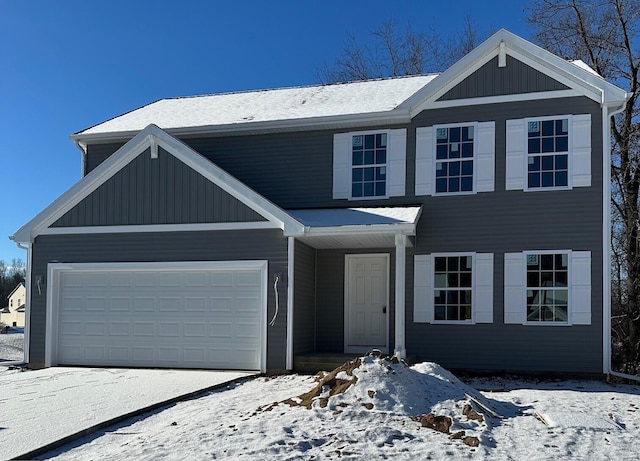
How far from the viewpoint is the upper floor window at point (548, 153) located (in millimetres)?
12664

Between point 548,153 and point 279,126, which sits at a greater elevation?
point 279,126

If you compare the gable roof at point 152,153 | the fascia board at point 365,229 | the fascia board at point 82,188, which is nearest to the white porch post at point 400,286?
the fascia board at point 365,229

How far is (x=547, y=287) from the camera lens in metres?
12.7

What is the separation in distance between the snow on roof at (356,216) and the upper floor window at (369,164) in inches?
20.1

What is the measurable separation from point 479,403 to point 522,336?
483cm

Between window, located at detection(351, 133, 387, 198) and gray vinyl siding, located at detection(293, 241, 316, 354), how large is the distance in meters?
1.68

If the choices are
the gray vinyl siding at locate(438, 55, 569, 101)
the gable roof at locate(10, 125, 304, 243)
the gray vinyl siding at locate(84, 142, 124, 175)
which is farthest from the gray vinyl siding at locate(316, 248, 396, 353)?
the gray vinyl siding at locate(84, 142, 124, 175)

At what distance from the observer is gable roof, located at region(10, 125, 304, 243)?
1270cm

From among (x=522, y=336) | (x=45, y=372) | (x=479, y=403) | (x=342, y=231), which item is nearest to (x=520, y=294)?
(x=522, y=336)

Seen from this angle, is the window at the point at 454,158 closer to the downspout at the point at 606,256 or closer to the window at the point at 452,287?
the window at the point at 452,287

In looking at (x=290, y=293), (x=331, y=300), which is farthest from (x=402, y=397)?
(x=331, y=300)

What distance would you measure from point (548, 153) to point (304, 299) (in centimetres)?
545

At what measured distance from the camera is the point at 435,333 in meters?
13.2

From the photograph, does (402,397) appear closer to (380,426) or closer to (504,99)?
(380,426)
